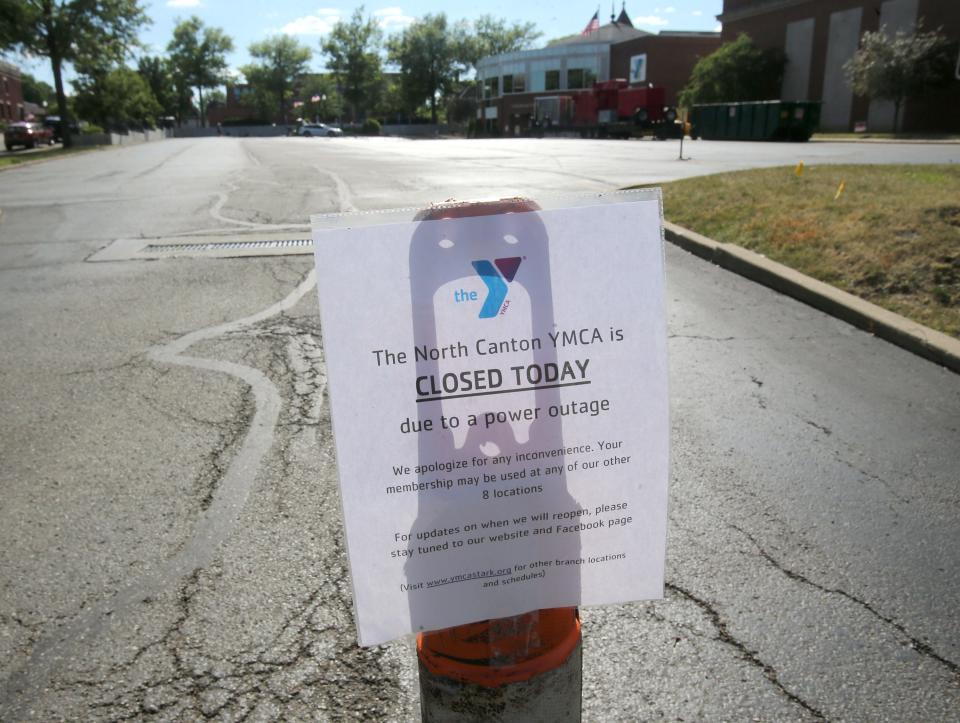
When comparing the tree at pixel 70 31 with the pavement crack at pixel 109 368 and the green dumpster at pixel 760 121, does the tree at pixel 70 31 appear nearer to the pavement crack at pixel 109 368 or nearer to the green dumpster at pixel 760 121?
the green dumpster at pixel 760 121

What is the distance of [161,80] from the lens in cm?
11438

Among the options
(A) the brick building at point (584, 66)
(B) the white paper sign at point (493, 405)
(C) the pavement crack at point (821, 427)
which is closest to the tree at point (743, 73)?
(A) the brick building at point (584, 66)

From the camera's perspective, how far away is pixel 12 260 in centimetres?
905

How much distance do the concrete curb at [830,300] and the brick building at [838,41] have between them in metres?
38.9

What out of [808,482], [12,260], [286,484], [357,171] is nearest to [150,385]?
[286,484]

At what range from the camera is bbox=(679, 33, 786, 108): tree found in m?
50.6

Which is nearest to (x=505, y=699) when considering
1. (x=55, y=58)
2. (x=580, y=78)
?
(x=55, y=58)

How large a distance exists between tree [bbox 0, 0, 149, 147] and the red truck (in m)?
29.2

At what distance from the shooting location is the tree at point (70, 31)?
40.1 m

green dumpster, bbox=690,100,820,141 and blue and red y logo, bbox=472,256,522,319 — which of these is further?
green dumpster, bbox=690,100,820,141

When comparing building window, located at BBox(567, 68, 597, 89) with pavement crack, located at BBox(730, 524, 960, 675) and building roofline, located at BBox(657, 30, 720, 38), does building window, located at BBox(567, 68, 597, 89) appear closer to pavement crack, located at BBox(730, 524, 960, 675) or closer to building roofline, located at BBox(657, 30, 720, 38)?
building roofline, located at BBox(657, 30, 720, 38)

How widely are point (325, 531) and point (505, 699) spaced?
176 centimetres

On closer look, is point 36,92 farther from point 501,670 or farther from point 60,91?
point 501,670

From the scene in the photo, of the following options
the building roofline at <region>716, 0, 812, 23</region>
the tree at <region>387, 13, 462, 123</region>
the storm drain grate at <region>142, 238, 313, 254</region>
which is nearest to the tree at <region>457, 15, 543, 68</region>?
the tree at <region>387, 13, 462, 123</region>
